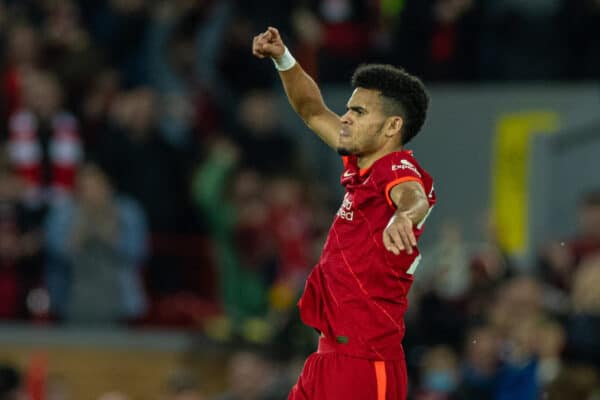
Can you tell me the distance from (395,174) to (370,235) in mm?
296

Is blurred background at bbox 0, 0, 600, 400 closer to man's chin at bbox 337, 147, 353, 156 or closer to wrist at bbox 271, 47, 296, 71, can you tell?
wrist at bbox 271, 47, 296, 71

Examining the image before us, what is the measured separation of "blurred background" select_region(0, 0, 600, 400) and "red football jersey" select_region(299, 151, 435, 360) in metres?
3.77

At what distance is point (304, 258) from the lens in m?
13.4

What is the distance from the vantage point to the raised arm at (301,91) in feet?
23.1

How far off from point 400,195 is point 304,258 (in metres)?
7.25

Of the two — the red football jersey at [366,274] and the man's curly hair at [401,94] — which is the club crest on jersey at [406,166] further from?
the man's curly hair at [401,94]

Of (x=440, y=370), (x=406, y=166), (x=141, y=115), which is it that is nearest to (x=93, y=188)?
(x=141, y=115)

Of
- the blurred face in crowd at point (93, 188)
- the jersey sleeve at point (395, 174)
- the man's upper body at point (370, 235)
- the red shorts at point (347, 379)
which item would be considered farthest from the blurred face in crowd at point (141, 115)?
the jersey sleeve at point (395, 174)

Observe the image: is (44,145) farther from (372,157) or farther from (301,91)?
(372,157)

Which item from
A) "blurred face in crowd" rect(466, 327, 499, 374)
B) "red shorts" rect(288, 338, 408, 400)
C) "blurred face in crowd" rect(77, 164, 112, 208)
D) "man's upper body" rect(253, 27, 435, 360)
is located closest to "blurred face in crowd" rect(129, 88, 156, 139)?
"blurred face in crowd" rect(77, 164, 112, 208)

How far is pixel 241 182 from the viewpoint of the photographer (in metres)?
13.8

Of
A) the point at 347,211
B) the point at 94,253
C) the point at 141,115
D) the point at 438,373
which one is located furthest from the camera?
the point at 141,115

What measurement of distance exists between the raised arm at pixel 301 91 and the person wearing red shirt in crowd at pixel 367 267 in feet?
1.65

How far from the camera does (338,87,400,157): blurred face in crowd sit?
6492mm
